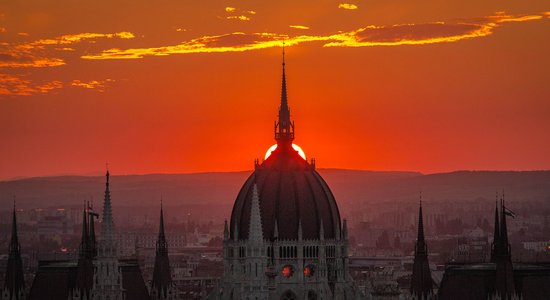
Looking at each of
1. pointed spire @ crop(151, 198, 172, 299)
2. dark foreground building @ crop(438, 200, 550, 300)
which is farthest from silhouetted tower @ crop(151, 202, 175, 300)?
dark foreground building @ crop(438, 200, 550, 300)

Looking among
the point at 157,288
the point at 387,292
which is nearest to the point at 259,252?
the point at 157,288

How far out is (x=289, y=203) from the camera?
331ft

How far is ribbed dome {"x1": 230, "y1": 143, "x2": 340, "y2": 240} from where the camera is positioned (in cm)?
10025

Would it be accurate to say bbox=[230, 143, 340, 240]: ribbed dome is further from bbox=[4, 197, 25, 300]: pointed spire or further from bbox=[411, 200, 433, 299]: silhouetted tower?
bbox=[4, 197, 25, 300]: pointed spire

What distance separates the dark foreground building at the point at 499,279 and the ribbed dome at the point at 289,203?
1299 cm

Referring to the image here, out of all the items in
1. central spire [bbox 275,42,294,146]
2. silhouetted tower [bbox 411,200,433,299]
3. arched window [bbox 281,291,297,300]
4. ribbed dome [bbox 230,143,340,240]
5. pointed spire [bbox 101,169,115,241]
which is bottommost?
arched window [bbox 281,291,297,300]

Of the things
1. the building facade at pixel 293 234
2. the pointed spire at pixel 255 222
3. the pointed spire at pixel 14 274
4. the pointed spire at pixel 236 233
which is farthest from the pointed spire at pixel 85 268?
the pointed spire at pixel 236 233

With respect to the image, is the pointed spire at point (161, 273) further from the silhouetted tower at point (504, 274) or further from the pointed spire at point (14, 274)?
the silhouetted tower at point (504, 274)

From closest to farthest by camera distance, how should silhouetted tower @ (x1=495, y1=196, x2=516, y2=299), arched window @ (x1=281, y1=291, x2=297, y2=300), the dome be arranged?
silhouetted tower @ (x1=495, y1=196, x2=516, y2=299) → arched window @ (x1=281, y1=291, x2=297, y2=300) → the dome

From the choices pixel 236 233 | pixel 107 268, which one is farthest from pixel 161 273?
pixel 107 268

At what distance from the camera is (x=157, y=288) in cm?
9631

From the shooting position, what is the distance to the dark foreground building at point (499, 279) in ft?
278

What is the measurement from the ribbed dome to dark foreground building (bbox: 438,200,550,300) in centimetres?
1299

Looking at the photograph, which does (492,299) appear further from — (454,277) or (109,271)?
(109,271)
